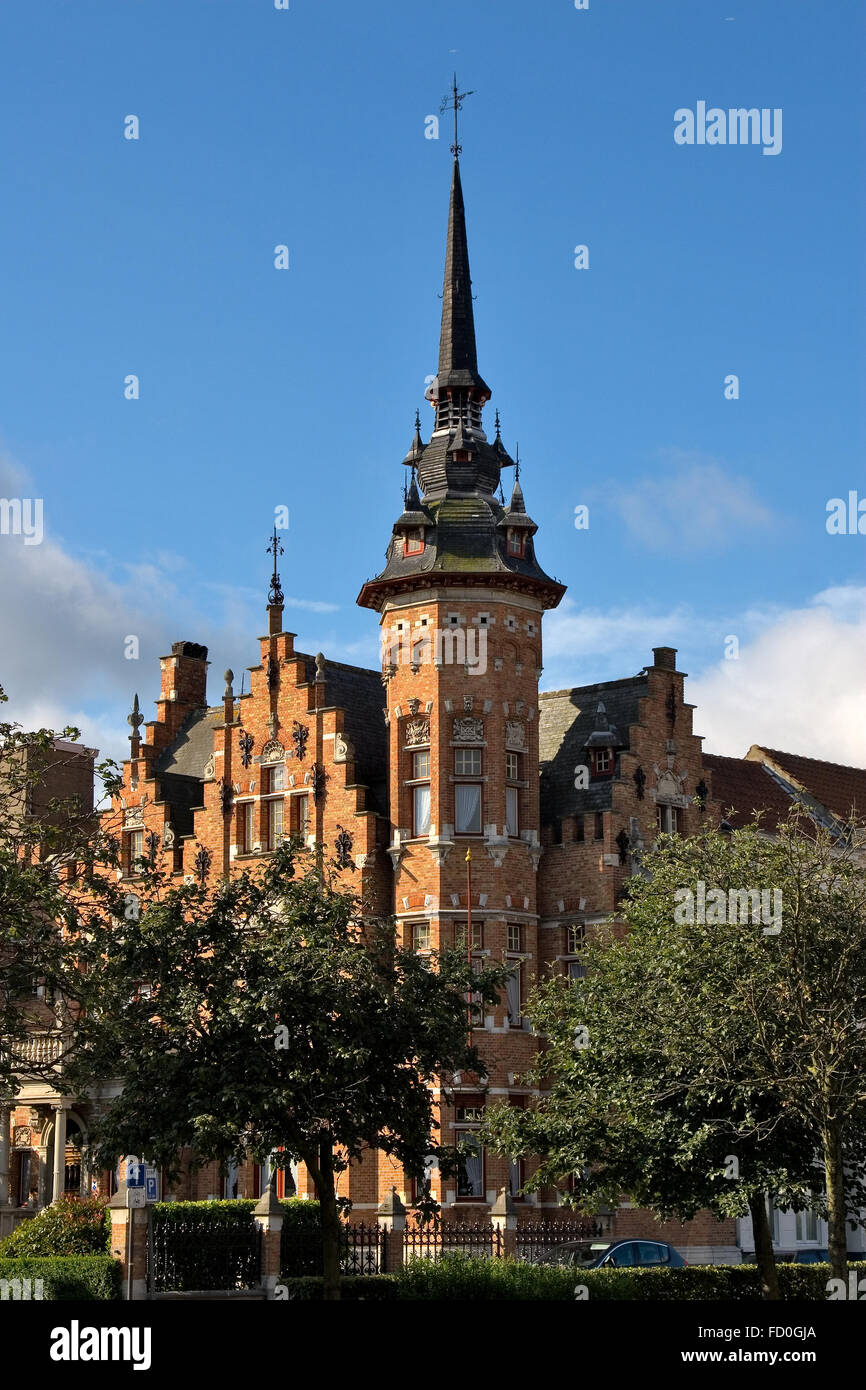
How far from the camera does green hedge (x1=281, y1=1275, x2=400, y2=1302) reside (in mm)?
34688

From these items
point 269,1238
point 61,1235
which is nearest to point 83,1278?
point 61,1235

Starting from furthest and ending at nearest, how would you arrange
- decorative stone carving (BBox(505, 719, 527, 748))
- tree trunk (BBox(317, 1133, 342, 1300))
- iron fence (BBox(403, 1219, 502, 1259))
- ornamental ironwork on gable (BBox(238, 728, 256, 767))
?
ornamental ironwork on gable (BBox(238, 728, 256, 767)) → decorative stone carving (BBox(505, 719, 527, 748)) → iron fence (BBox(403, 1219, 502, 1259)) → tree trunk (BBox(317, 1133, 342, 1300))

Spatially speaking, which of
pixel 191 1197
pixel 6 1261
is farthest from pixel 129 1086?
pixel 191 1197

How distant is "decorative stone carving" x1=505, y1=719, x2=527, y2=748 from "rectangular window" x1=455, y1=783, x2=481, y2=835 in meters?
1.49

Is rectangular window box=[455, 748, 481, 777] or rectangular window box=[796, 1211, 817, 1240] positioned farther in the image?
rectangular window box=[796, 1211, 817, 1240]

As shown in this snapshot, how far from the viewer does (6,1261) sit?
35000mm

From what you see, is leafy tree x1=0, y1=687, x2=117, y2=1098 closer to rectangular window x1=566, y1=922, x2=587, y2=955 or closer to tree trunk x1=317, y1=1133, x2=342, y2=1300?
tree trunk x1=317, y1=1133, x2=342, y2=1300

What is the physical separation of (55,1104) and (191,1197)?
16.0 feet

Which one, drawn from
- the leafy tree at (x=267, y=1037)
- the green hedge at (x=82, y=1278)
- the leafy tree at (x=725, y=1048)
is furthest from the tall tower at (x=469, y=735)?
the green hedge at (x=82, y=1278)

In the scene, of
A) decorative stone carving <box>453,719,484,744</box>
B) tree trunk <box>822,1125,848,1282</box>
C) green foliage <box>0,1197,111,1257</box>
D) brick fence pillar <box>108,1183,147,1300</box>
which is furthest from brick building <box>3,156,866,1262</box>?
tree trunk <box>822,1125,848,1282</box>

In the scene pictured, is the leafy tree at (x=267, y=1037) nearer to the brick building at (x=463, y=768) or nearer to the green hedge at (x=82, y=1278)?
the green hedge at (x=82, y=1278)

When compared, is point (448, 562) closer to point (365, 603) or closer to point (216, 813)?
point (365, 603)

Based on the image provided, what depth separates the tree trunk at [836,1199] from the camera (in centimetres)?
3167

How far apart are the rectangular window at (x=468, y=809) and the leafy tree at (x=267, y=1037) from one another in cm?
1412
